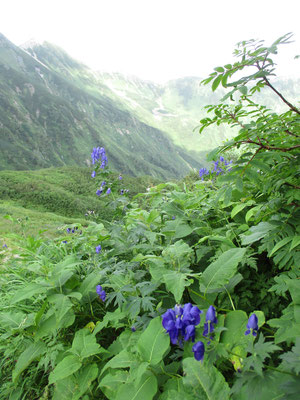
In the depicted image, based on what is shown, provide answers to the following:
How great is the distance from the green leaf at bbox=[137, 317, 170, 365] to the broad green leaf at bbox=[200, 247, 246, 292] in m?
0.50

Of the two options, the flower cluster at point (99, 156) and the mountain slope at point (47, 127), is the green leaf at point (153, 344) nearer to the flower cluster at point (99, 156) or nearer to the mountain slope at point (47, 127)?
the flower cluster at point (99, 156)

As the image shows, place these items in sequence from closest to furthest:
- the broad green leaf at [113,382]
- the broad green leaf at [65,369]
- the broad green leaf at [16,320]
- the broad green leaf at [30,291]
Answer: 1. the broad green leaf at [113,382]
2. the broad green leaf at [65,369]
3. the broad green leaf at [30,291]
4. the broad green leaf at [16,320]

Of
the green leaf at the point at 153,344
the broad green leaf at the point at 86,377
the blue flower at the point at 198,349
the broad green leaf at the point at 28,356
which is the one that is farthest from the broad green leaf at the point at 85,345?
the blue flower at the point at 198,349

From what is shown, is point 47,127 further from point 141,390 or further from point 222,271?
point 141,390

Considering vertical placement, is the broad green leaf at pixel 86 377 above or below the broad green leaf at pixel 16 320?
below

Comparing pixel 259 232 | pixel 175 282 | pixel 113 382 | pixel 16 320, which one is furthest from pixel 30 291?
pixel 259 232

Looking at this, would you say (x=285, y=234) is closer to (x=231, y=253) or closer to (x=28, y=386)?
(x=231, y=253)

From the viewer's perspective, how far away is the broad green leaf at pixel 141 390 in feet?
5.60

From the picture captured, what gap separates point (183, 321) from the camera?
1554mm

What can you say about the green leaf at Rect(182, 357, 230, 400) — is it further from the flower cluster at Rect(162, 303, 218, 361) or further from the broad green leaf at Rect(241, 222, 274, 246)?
the broad green leaf at Rect(241, 222, 274, 246)

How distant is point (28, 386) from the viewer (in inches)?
97.2

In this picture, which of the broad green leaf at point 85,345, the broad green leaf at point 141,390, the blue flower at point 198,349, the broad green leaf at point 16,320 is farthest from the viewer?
the broad green leaf at point 16,320

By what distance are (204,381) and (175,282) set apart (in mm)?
647

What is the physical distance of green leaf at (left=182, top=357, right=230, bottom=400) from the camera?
1.50 m
